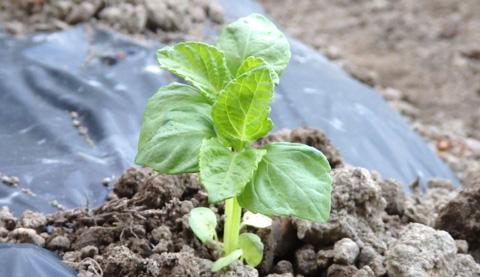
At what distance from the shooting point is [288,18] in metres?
5.53

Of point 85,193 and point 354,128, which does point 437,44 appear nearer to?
point 354,128

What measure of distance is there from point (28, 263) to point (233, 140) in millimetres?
604

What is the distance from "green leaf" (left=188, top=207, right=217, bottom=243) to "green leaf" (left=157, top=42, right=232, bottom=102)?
12.5 inches

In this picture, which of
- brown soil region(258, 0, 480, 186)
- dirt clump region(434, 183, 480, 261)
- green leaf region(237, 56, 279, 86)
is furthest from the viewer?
brown soil region(258, 0, 480, 186)

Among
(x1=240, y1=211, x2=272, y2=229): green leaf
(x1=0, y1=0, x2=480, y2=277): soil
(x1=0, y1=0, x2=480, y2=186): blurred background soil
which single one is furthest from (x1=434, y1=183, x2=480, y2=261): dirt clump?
(x1=240, y1=211, x2=272, y2=229): green leaf

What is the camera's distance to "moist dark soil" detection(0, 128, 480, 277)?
1.66 m

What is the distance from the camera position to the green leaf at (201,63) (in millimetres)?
1530

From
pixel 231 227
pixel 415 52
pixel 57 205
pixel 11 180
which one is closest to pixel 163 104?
pixel 231 227

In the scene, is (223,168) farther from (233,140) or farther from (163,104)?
(163,104)

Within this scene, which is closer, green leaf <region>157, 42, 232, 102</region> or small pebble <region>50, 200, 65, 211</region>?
green leaf <region>157, 42, 232, 102</region>

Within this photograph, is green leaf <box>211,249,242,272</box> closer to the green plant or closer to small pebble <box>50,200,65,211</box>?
the green plant

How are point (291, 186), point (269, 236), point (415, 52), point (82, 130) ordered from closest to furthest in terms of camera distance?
1. point (291, 186)
2. point (269, 236)
3. point (82, 130)
4. point (415, 52)

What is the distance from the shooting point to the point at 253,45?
5.27ft

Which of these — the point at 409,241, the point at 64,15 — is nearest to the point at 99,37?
the point at 64,15
